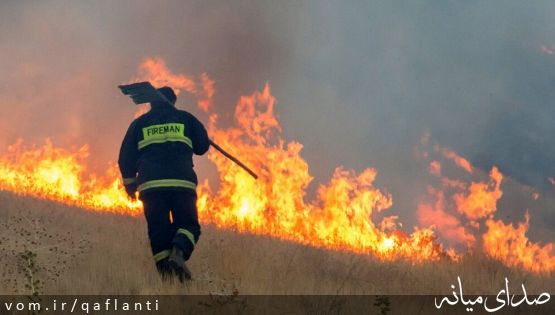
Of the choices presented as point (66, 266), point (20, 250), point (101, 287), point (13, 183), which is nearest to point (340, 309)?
point (101, 287)

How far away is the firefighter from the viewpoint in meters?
6.60

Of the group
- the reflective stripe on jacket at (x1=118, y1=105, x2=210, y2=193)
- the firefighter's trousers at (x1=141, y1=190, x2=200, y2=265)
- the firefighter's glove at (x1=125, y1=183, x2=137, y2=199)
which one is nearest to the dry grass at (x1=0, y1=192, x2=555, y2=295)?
the firefighter's trousers at (x1=141, y1=190, x2=200, y2=265)

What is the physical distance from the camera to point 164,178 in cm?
662

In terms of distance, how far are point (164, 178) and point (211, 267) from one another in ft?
4.72

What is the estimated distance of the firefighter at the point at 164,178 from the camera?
6.60 metres

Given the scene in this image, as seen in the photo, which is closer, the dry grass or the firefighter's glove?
the dry grass

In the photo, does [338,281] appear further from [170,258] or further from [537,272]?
[537,272]

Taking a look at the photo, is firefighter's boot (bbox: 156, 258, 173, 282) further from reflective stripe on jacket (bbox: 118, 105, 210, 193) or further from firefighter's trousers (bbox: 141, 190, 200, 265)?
reflective stripe on jacket (bbox: 118, 105, 210, 193)

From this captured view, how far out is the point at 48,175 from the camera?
54.4ft

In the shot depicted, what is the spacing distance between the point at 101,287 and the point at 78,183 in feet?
33.9

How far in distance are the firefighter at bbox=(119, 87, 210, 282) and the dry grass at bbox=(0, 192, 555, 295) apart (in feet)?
1.30

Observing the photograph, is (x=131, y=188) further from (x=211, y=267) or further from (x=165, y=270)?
(x=211, y=267)

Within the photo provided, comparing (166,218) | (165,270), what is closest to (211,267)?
(165,270)

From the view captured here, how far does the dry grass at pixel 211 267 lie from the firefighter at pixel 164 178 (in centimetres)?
40
